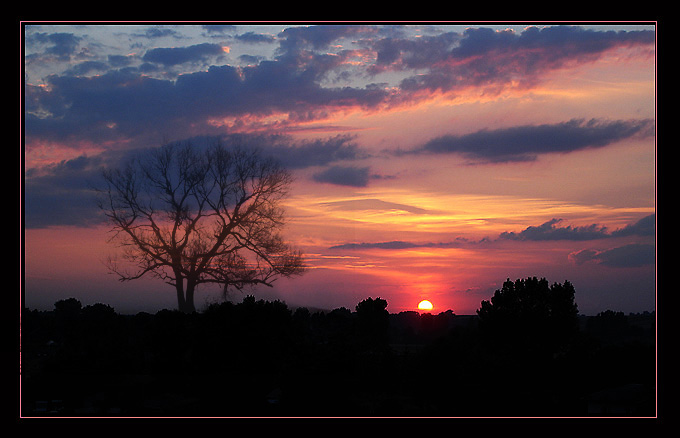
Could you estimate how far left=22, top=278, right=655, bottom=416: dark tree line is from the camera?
13.4 meters

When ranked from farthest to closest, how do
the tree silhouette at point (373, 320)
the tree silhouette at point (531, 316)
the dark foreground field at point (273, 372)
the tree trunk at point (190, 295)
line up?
the tree silhouette at point (531, 316) < the tree silhouette at point (373, 320) < the tree trunk at point (190, 295) < the dark foreground field at point (273, 372)

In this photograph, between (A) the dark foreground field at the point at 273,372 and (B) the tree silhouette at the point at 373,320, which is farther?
(B) the tree silhouette at the point at 373,320

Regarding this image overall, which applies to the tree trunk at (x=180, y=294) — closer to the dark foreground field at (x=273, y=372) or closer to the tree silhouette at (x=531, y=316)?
the dark foreground field at (x=273, y=372)

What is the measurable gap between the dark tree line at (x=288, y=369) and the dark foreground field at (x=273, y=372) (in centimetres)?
3

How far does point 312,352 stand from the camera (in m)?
14.2

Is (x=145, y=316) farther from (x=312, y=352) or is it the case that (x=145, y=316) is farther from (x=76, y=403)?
(x=312, y=352)

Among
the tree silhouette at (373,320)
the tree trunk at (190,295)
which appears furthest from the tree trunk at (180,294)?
the tree silhouette at (373,320)

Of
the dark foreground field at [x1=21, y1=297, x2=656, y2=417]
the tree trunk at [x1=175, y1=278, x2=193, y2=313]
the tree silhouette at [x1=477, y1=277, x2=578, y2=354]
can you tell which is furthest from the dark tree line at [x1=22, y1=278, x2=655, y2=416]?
the tree silhouette at [x1=477, y1=277, x2=578, y2=354]

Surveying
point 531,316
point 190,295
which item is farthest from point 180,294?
point 531,316

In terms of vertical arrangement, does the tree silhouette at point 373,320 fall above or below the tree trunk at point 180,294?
below

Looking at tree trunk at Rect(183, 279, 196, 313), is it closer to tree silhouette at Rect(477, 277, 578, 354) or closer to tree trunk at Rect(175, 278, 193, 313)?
tree trunk at Rect(175, 278, 193, 313)

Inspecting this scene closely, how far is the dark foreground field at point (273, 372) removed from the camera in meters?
13.4
